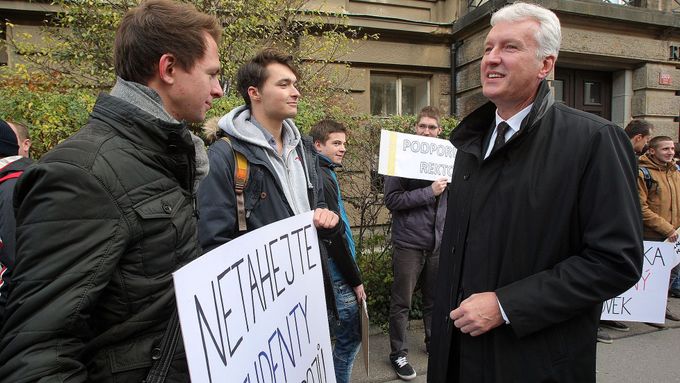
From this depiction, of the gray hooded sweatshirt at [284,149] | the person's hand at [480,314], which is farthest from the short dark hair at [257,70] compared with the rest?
the person's hand at [480,314]

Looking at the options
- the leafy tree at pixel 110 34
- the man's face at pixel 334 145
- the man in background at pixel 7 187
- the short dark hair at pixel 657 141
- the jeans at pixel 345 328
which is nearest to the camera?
the man in background at pixel 7 187

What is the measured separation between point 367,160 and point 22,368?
4441mm

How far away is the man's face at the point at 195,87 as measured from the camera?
4.34 feet

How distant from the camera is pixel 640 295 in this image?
14.3ft

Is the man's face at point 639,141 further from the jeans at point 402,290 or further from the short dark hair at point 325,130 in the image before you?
the short dark hair at point 325,130

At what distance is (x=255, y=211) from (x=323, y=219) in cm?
32

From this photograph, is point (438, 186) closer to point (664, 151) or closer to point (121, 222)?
point (121, 222)

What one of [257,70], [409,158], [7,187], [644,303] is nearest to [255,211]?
[257,70]

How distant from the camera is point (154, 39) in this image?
4.12 ft

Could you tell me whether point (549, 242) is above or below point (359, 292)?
above

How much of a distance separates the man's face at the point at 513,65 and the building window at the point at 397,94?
7750 mm

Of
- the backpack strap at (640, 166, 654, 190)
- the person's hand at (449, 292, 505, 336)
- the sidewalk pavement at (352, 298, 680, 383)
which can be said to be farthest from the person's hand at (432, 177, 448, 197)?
the backpack strap at (640, 166, 654, 190)

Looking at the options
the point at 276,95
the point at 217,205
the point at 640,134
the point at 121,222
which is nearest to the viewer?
the point at 121,222

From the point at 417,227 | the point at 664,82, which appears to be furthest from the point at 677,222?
the point at 664,82
